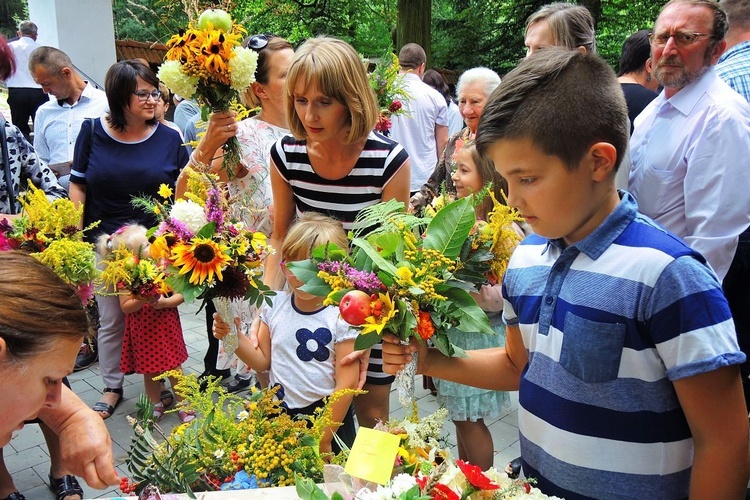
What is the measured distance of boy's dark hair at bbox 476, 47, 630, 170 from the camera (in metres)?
1.33

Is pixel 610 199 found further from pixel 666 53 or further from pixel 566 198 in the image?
pixel 666 53

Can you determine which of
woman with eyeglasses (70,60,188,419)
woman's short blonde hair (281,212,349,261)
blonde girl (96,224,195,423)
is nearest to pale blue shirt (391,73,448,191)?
woman with eyeglasses (70,60,188,419)

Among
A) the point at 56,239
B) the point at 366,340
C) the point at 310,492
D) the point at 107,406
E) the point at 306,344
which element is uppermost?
the point at 366,340

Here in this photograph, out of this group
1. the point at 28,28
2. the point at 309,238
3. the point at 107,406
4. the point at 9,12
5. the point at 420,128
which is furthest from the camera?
the point at 9,12

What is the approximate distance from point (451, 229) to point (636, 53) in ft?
11.7

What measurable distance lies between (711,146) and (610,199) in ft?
5.28

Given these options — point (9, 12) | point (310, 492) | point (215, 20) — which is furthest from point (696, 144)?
point (9, 12)

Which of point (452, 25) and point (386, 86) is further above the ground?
point (452, 25)

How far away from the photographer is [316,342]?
8.19 ft

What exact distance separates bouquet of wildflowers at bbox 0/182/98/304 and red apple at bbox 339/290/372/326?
5.03 feet

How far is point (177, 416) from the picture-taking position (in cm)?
407

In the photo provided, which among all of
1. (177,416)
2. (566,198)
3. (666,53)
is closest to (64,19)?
(177,416)

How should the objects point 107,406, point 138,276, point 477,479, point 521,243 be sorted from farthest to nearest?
point 107,406
point 138,276
point 521,243
point 477,479

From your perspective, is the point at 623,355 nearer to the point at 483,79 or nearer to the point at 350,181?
the point at 350,181
